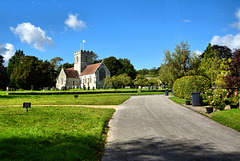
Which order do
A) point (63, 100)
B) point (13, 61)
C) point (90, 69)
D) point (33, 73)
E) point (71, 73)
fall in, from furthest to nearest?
point (71, 73) < point (90, 69) < point (13, 61) < point (33, 73) < point (63, 100)

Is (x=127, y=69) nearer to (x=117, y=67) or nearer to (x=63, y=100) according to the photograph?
(x=117, y=67)

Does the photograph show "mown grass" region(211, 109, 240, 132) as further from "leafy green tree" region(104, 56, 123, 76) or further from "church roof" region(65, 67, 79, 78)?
"leafy green tree" region(104, 56, 123, 76)

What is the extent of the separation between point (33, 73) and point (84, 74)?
29781 millimetres

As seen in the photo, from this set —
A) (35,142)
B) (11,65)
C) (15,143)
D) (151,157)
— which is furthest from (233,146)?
(11,65)

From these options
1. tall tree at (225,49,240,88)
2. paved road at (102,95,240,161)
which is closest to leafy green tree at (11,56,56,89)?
tall tree at (225,49,240,88)

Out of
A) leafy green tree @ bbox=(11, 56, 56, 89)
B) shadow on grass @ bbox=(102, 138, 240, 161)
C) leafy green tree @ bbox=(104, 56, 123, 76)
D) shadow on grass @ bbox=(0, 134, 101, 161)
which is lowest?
shadow on grass @ bbox=(102, 138, 240, 161)

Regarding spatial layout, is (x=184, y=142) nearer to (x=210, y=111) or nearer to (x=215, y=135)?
(x=215, y=135)

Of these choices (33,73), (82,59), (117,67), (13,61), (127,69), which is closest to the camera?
(33,73)

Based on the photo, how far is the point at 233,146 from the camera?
Result: 5359 millimetres

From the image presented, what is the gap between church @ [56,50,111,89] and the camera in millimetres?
76562

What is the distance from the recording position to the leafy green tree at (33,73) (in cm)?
5253

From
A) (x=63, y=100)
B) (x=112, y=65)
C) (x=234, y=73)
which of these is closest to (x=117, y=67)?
(x=112, y=65)

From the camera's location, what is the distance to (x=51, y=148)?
4711mm

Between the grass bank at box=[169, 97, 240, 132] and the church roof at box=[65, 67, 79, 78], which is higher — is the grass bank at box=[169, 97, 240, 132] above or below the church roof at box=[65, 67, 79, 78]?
below
